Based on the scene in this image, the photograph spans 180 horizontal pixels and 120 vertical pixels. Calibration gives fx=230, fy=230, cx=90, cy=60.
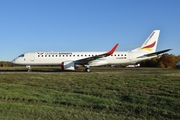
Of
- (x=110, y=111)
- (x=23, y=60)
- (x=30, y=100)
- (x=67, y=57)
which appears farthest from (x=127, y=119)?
(x=23, y=60)

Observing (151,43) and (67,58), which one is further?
(151,43)

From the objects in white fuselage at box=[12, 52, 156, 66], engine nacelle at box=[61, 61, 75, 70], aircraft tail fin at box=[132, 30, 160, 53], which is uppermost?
aircraft tail fin at box=[132, 30, 160, 53]

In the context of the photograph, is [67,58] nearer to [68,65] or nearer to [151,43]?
[68,65]

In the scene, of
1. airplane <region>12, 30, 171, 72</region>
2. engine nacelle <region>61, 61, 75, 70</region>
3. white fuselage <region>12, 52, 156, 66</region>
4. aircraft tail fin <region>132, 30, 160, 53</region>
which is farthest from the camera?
aircraft tail fin <region>132, 30, 160, 53</region>

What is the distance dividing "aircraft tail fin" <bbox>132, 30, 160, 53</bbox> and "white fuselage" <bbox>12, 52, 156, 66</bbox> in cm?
98

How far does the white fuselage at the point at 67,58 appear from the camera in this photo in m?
34.1

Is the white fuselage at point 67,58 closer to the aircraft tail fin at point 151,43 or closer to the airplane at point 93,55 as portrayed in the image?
the airplane at point 93,55

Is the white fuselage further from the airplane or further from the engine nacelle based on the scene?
the engine nacelle

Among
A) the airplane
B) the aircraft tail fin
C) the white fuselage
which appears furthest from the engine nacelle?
the aircraft tail fin

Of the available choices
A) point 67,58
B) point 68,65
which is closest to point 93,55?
point 67,58

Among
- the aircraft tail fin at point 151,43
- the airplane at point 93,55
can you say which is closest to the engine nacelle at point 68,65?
the airplane at point 93,55

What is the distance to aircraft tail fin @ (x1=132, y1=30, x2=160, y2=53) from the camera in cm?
3491

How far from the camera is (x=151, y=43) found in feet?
115

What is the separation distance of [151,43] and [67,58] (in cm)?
1301
